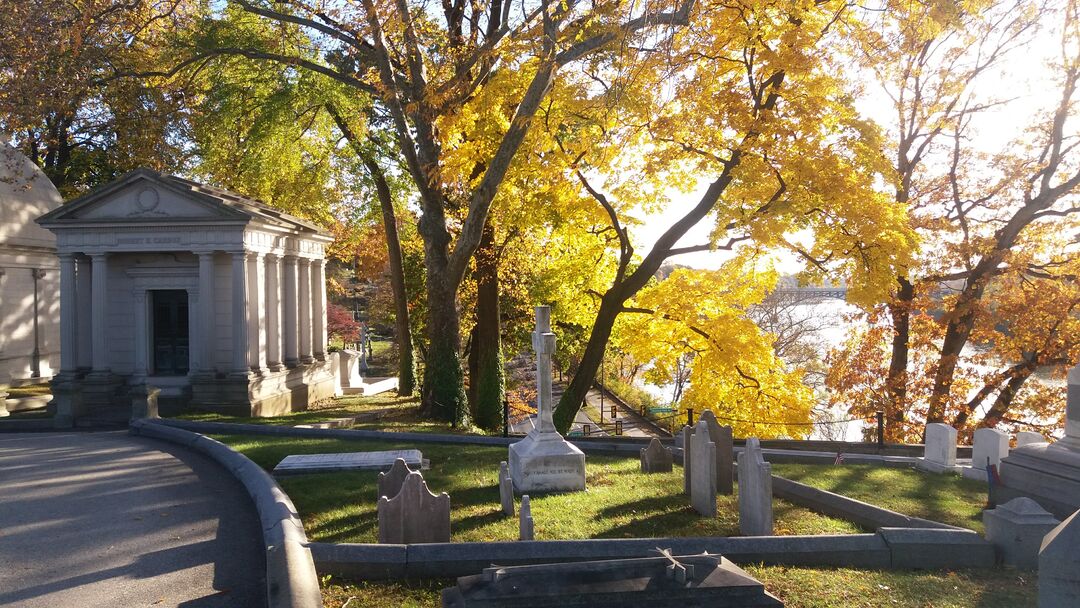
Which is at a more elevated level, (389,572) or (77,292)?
(77,292)

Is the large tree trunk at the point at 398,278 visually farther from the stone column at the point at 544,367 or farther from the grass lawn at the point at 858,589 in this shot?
the grass lawn at the point at 858,589

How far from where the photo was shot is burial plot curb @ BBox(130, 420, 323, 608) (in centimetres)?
480

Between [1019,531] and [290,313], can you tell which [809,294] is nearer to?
[290,313]

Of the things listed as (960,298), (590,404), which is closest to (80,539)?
(960,298)

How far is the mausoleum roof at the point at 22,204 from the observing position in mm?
21656

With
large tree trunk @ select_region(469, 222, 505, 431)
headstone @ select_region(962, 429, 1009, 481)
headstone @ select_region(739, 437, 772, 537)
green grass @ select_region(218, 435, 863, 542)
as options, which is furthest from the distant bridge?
headstone @ select_region(739, 437, 772, 537)

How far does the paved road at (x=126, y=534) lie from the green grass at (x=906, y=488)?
280 inches

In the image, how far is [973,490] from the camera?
9.85 m

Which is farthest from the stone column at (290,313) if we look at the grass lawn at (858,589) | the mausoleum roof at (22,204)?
the grass lawn at (858,589)

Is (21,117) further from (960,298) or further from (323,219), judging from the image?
(960,298)

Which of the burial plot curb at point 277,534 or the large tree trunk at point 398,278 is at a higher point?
the large tree trunk at point 398,278

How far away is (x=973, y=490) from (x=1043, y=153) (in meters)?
13.8

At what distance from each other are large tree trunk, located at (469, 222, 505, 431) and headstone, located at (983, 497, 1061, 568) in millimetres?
12738

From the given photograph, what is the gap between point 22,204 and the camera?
22.5 meters
